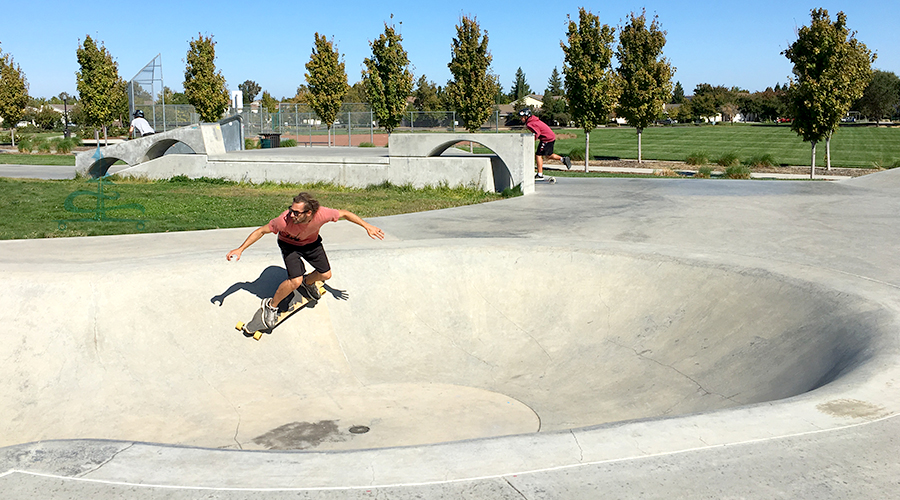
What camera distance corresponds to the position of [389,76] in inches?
1313

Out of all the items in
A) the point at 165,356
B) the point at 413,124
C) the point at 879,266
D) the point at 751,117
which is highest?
the point at 751,117

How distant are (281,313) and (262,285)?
0.62 m

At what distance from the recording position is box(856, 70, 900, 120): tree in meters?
82.3

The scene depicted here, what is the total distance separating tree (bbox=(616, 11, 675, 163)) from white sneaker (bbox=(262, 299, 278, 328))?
840 inches

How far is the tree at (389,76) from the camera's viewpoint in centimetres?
3316

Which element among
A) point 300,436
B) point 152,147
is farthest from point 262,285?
point 152,147

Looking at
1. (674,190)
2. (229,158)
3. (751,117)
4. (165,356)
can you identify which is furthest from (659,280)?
(751,117)

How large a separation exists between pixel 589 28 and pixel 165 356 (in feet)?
68.0

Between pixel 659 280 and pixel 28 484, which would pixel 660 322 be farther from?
pixel 28 484

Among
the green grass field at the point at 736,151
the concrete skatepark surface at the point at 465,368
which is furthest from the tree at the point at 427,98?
the concrete skatepark surface at the point at 465,368

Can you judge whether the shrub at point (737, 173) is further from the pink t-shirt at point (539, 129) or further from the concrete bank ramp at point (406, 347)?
the concrete bank ramp at point (406, 347)

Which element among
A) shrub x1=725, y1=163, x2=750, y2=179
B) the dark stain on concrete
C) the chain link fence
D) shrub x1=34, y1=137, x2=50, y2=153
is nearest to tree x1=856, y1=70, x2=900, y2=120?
the chain link fence

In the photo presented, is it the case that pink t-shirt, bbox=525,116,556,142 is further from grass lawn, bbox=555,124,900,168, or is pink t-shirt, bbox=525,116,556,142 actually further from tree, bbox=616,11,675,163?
grass lawn, bbox=555,124,900,168

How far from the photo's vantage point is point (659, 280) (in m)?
8.10
